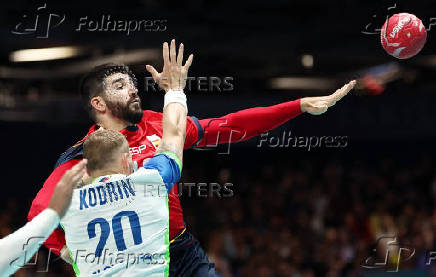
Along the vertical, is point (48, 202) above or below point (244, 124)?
below

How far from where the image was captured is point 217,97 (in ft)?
58.3

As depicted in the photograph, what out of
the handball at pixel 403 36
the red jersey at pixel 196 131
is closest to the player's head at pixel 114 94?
the red jersey at pixel 196 131

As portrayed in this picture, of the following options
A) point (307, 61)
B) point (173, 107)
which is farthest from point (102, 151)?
point (307, 61)

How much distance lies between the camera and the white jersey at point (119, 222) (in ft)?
15.4

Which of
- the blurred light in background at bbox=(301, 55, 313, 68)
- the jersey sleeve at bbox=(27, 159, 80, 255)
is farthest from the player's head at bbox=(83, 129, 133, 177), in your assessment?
the blurred light in background at bbox=(301, 55, 313, 68)

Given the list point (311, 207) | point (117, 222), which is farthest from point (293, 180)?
point (117, 222)

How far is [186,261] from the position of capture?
6.21 meters

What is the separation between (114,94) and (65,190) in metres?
2.39

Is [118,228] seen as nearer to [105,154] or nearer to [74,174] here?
[105,154]

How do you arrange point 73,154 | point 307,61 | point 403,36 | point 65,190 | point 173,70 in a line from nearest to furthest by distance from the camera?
point 65,190, point 173,70, point 73,154, point 403,36, point 307,61

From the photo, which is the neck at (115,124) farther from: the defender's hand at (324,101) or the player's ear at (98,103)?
the defender's hand at (324,101)

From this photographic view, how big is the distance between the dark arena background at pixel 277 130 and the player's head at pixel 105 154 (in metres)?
7.61

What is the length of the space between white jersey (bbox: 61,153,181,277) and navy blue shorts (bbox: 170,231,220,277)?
4.25ft

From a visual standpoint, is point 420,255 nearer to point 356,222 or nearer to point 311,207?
point 356,222
